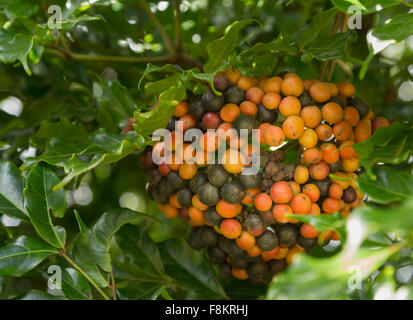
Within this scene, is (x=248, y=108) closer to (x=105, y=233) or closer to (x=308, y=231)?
(x=308, y=231)

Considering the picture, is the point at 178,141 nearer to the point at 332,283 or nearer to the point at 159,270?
the point at 159,270

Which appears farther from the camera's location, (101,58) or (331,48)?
(101,58)

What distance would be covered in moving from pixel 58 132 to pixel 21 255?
0.35 m

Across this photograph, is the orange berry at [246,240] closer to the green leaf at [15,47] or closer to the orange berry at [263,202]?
the orange berry at [263,202]

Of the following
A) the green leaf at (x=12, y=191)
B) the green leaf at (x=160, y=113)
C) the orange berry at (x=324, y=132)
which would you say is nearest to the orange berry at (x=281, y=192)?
the orange berry at (x=324, y=132)

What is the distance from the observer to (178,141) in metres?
0.84

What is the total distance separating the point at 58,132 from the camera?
3.41 feet

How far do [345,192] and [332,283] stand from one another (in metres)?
0.41

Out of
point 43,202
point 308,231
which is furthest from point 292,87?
point 43,202

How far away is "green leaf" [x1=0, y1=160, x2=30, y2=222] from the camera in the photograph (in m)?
0.82

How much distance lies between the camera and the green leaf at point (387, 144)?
0.73 metres

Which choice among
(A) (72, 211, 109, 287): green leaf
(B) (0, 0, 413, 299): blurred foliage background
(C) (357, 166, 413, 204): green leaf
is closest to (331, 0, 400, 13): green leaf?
(B) (0, 0, 413, 299): blurred foliage background

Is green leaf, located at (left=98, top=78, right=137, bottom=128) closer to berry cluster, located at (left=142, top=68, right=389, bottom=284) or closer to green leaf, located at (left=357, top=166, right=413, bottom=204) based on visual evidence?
berry cluster, located at (left=142, top=68, right=389, bottom=284)
